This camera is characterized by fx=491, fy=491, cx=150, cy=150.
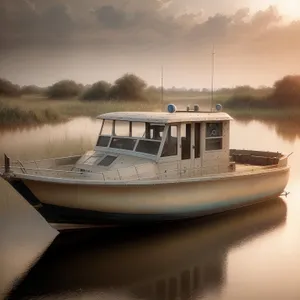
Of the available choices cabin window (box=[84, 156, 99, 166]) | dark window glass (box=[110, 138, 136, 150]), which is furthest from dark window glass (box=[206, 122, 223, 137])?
cabin window (box=[84, 156, 99, 166])

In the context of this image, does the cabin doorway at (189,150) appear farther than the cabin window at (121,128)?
No

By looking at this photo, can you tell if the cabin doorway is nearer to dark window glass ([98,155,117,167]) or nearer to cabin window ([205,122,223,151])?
cabin window ([205,122,223,151])

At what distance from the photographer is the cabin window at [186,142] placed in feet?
19.5

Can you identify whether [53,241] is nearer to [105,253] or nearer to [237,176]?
[105,253]

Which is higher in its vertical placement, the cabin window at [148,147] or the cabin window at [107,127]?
the cabin window at [107,127]

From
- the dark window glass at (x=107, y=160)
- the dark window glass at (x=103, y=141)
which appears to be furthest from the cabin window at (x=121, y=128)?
the dark window glass at (x=107, y=160)

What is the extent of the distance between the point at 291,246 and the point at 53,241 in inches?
104

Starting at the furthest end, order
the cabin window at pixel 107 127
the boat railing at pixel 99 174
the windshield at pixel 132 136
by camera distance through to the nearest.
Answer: the cabin window at pixel 107 127, the windshield at pixel 132 136, the boat railing at pixel 99 174

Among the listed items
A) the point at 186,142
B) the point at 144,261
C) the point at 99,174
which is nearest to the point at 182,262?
the point at 144,261

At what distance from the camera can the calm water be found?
14.2ft

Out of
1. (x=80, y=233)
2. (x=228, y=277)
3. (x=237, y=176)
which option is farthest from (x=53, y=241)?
(x=237, y=176)

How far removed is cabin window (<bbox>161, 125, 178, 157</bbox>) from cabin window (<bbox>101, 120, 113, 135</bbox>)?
82 centimetres

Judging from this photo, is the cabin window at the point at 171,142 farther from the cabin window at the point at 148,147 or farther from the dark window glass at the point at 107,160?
the dark window glass at the point at 107,160

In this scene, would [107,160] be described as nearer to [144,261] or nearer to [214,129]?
[144,261]
